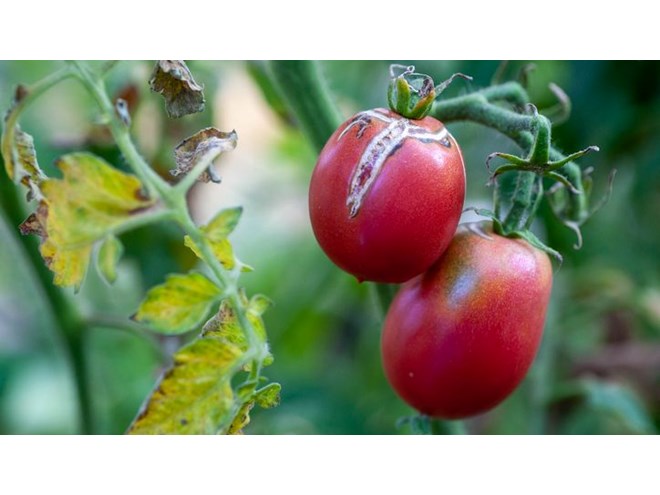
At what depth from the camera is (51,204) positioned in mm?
488

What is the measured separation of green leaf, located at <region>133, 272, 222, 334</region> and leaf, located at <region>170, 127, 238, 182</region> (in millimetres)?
80

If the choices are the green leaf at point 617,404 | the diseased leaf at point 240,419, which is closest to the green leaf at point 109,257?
the diseased leaf at point 240,419

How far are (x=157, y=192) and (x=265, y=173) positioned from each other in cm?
132

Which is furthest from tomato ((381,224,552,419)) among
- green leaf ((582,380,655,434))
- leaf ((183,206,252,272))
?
green leaf ((582,380,655,434))

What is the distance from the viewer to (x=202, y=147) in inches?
22.3

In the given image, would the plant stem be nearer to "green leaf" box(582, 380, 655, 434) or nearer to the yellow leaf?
the yellow leaf

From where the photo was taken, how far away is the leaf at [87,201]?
47 centimetres

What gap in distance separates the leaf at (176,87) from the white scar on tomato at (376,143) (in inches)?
3.8

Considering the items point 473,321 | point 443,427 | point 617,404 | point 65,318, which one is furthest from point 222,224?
point 617,404

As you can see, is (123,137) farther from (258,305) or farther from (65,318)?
(65,318)

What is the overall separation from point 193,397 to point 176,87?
0.67ft

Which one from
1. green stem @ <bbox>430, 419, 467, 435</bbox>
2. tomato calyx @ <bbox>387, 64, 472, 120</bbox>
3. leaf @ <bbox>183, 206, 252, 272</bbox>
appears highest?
leaf @ <bbox>183, 206, 252, 272</bbox>

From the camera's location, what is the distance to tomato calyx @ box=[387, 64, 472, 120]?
59 cm

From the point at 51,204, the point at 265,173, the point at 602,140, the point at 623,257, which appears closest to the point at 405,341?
the point at 51,204
